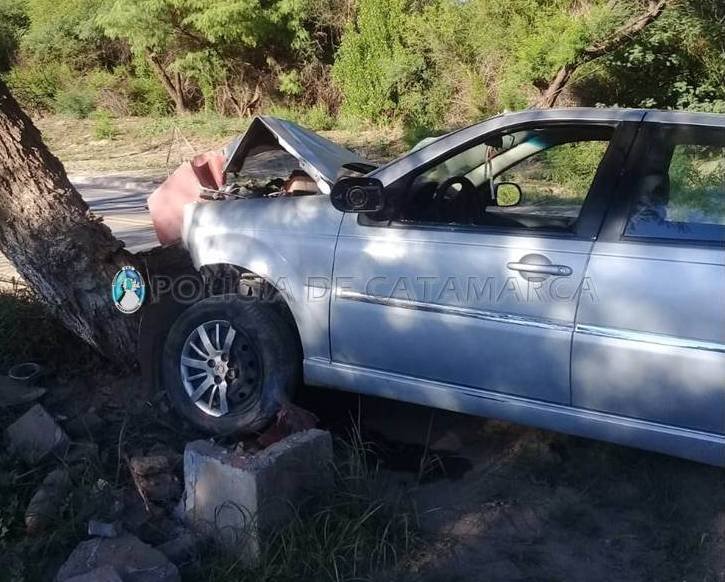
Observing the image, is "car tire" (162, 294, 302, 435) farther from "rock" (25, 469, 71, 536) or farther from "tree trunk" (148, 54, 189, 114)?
"tree trunk" (148, 54, 189, 114)

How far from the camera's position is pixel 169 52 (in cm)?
2336

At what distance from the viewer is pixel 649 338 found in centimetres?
324

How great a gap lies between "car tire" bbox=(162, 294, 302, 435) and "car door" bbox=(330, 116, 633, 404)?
30cm

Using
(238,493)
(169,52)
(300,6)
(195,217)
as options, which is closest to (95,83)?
(169,52)

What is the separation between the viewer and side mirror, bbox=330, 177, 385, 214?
12.5 ft

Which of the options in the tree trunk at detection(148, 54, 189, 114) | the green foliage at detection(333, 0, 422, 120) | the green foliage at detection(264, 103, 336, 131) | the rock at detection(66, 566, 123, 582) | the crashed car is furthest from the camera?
the tree trunk at detection(148, 54, 189, 114)

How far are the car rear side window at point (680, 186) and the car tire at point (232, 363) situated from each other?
5.67 ft

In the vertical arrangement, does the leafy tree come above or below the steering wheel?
above

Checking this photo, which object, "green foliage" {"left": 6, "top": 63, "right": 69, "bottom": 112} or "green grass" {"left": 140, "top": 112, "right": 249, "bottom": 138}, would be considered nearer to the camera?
"green grass" {"left": 140, "top": 112, "right": 249, "bottom": 138}

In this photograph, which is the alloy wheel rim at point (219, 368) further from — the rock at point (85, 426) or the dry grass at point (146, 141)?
the dry grass at point (146, 141)

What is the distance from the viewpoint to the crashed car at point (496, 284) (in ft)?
10.7

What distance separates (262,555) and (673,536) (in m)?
1.68

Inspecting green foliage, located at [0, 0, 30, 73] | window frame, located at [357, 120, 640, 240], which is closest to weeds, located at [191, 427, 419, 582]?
window frame, located at [357, 120, 640, 240]

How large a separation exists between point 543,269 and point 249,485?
1.46m
